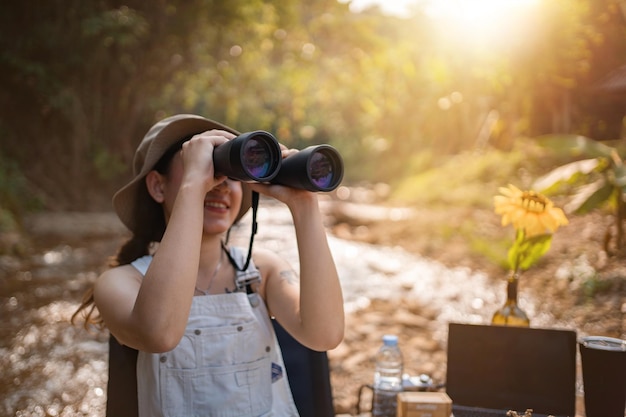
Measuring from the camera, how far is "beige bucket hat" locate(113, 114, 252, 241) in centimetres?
132

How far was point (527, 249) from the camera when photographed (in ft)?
4.41

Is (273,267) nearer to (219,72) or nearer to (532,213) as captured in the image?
(532,213)

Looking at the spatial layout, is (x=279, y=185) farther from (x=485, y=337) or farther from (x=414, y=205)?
(x=414, y=205)

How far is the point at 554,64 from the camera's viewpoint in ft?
16.2

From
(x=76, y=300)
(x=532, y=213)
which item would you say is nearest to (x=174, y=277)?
(x=532, y=213)

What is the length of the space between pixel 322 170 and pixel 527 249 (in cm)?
52

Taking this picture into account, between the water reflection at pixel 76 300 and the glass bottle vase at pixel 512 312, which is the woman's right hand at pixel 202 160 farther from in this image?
the water reflection at pixel 76 300

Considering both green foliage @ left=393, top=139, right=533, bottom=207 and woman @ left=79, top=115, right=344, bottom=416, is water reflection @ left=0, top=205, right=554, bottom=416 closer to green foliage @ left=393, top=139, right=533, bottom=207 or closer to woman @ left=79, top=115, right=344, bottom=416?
woman @ left=79, top=115, right=344, bottom=416

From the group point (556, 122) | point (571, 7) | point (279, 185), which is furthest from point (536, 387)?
point (556, 122)

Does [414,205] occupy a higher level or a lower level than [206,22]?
lower

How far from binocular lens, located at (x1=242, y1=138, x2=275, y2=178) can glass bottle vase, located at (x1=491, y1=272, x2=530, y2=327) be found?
0.57 metres

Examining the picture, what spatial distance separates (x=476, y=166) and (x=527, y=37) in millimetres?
4278

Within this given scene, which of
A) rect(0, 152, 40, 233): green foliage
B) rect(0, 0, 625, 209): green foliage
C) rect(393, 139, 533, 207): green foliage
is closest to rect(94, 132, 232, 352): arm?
rect(0, 0, 625, 209): green foliage

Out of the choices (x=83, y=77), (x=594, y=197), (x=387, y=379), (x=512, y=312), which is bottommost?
(x=387, y=379)
